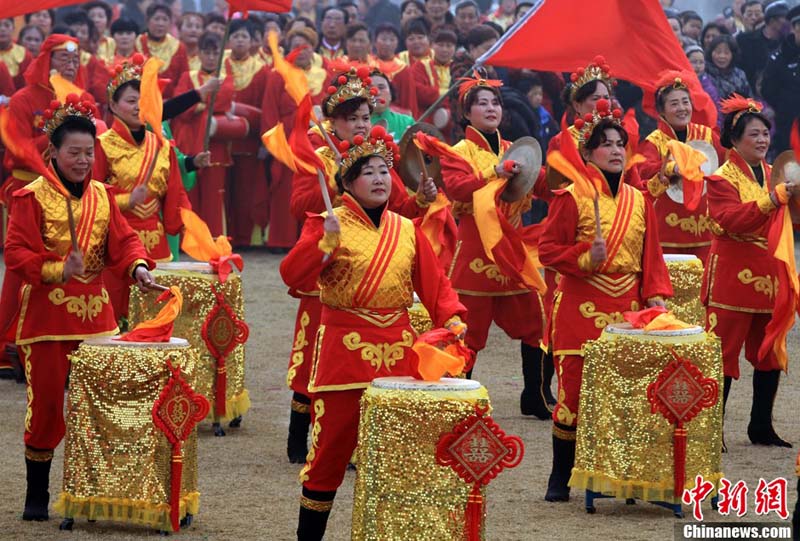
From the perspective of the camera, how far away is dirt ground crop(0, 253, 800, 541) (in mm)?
A: 7020

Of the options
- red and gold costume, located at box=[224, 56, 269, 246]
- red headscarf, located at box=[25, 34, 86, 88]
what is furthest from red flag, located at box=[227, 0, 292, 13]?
red and gold costume, located at box=[224, 56, 269, 246]

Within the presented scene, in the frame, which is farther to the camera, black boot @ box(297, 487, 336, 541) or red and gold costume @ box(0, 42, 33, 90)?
red and gold costume @ box(0, 42, 33, 90)

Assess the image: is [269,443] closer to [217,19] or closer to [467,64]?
[467,64]

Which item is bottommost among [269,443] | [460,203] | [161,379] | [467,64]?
[269,443]

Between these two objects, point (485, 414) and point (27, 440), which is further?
point (27, 440)

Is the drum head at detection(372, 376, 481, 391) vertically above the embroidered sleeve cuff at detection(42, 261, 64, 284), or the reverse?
the embroidered sleeve cuff at detection(42, 261, 64, 284)

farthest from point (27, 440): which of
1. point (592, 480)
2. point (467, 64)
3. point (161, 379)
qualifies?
point (467, 64)

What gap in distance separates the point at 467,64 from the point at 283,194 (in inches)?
169

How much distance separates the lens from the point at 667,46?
394 inches

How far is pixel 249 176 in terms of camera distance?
669 inches

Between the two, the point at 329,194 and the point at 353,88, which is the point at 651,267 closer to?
the point at 329,194

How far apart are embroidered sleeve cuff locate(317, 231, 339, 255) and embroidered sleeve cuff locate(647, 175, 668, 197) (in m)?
4.22

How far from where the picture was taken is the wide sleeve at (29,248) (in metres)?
6.97

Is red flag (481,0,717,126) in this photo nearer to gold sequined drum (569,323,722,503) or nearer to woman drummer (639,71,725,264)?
woman drummer (639,71,725,264)
